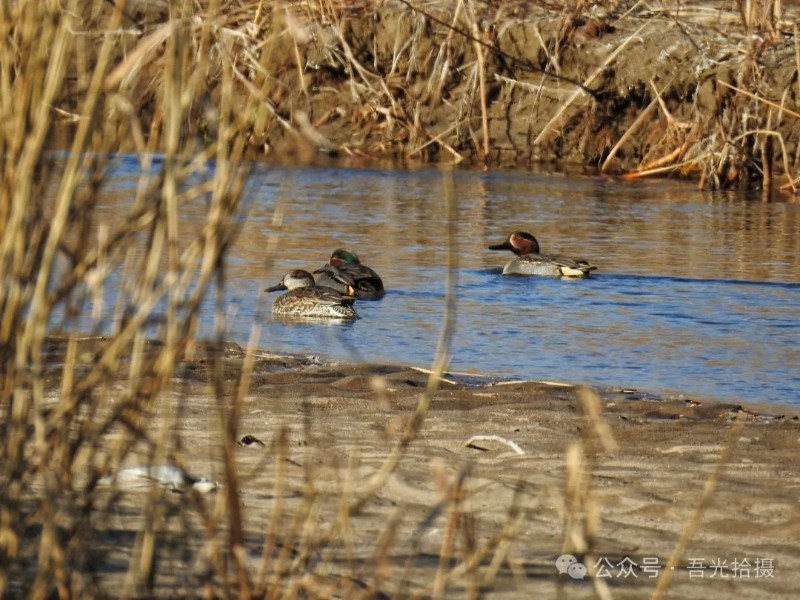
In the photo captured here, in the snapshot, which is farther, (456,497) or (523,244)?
(523,244)

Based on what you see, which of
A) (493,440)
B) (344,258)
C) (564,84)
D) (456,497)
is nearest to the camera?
(456,497)

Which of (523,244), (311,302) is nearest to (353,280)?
(311,302)

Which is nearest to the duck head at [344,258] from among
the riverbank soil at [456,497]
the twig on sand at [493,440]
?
the riverbank soil at [456,497]

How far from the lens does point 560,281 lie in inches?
458

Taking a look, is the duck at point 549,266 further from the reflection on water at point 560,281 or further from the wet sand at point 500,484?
the wet sand at point 500,484

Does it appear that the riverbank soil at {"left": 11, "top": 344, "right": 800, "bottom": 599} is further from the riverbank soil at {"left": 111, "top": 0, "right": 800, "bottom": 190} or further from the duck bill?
the riverbank soil at {"left": 111, "top": 0, "right": 800, "bottom": 190}

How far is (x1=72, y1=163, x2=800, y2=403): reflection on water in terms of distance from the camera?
8242mm

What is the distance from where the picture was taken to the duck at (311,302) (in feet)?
32.2

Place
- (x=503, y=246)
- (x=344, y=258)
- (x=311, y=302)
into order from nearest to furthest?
(x=311, y=302) → (x=344, y=258) → (x=503, y=246)

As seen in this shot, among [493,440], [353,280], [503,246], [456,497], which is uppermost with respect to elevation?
[456,497]

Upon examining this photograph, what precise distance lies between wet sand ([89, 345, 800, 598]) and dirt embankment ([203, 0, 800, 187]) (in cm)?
1264

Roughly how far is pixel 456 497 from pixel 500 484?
2398 millimetres

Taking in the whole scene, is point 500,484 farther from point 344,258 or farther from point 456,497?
point 344,258

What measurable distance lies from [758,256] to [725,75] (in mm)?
7113
